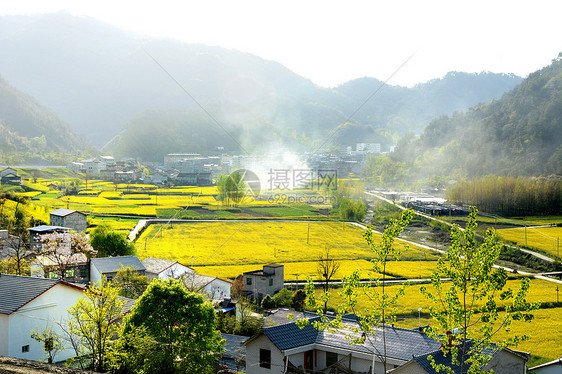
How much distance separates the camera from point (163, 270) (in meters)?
19.2

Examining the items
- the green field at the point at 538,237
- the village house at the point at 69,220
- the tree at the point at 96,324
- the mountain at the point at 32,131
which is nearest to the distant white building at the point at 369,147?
the mountain at the point at 32,131

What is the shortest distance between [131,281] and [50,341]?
763cm

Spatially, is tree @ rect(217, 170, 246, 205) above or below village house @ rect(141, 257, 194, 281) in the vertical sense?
above

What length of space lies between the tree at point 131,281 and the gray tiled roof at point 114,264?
52 centimetres

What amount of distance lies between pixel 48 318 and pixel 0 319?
1.04 m

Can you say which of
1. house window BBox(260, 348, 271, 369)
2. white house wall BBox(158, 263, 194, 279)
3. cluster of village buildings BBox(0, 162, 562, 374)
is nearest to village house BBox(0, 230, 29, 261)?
white house wall BBox(158, 263, 194, 279)

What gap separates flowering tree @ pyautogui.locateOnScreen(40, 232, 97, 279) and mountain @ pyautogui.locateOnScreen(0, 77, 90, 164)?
1317 inches

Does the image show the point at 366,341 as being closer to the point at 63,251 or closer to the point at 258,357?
the point at 258,357

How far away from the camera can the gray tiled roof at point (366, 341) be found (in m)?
9.03

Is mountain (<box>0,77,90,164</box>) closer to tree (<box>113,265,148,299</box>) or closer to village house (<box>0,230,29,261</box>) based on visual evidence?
village house (<box>0,230,29,261</box>)

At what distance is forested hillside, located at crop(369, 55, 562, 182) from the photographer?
1383 inches

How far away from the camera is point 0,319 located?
976 cm

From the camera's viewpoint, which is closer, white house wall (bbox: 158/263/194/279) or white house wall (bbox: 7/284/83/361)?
white house wall (bbox: 7/284/83/361)

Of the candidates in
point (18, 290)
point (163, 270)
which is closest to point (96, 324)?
point (18, 290)
